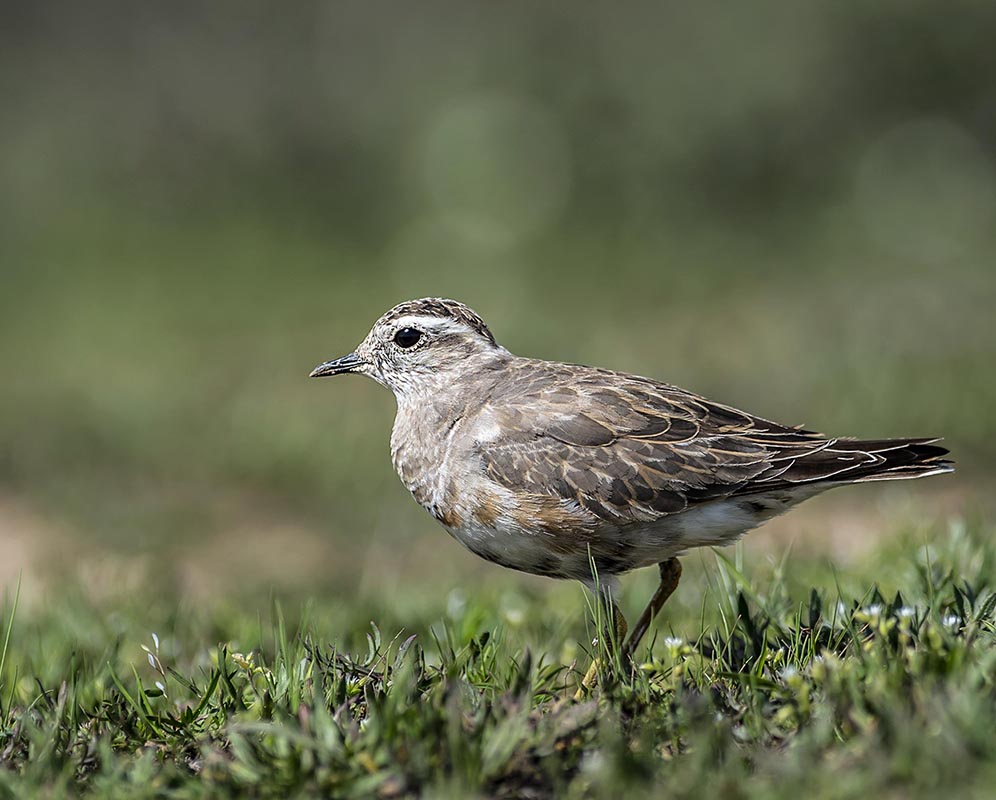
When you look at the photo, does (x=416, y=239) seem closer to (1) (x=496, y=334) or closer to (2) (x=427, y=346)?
(1) (x=496, y=334)

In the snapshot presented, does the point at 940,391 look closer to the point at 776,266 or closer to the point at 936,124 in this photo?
the point at 776,266

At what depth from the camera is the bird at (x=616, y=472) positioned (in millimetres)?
5520

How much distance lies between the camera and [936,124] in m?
15.2

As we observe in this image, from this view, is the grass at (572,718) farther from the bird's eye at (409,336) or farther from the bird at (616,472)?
the bird's eye at (409,336)

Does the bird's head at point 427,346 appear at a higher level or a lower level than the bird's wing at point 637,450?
higher

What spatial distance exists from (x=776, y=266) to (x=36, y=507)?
8.69 meters

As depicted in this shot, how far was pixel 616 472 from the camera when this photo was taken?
5.55 m

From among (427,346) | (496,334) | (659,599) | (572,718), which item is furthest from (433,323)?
(496,334)

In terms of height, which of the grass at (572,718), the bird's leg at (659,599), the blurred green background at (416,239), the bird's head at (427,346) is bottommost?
the grass at (572,718)

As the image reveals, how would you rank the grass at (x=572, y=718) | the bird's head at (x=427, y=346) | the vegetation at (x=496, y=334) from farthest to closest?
the bird's head at (x=427, y=346) < the vegetation at (x=496, y=334) < the grass at (x=572, y=718)

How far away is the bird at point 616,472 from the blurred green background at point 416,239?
2.26 metres

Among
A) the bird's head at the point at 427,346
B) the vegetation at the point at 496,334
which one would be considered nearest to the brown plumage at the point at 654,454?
the vegetation at the point at 496,334

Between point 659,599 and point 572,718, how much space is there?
1.88 meters

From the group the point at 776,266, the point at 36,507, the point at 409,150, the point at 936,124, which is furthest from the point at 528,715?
the point at 409,150
